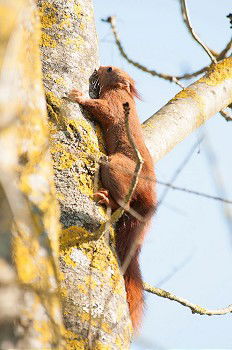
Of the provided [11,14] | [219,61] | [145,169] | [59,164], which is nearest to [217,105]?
[219,61]

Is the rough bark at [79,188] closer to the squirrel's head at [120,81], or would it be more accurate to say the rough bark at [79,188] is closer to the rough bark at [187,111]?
the rough bark at [187,111]

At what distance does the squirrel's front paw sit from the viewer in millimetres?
3102

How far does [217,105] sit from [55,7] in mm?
1145

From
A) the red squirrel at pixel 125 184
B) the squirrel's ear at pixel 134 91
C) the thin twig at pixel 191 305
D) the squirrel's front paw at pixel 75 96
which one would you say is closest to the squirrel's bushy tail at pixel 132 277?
the red squirrel at pixel 125 184

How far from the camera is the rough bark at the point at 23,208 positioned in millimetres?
1415

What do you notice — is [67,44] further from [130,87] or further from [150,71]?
[130,87]

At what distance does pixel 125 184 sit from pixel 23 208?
2.05 meters

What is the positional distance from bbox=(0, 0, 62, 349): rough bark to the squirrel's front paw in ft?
4.10

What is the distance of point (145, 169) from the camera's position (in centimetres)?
379

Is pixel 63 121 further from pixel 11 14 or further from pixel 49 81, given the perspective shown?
pixel 11 14

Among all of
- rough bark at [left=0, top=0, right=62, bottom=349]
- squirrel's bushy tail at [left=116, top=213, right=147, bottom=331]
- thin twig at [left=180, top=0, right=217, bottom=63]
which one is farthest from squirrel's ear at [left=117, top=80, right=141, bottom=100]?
rough bark at [left=0, top=0, right=62, bottom=349]

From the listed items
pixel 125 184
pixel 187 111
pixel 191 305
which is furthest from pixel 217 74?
pixel 191 305

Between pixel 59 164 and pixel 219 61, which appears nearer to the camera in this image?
pixel 59 164

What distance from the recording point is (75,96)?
3.13 m
